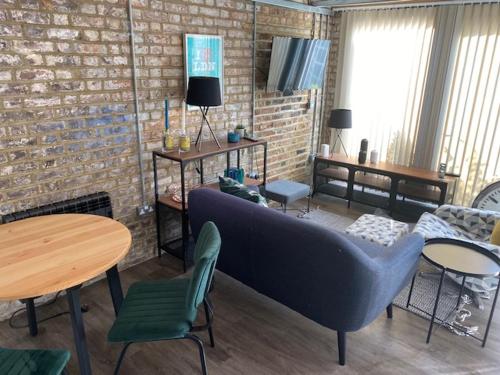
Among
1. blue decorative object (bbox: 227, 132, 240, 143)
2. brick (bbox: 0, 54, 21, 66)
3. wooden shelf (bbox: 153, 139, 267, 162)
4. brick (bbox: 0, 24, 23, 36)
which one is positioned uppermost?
brick (bbox: 0, 24, 23, 36)

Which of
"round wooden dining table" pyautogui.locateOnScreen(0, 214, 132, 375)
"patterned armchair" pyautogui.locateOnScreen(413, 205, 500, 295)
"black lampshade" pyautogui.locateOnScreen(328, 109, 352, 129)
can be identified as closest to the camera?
"round wooden dining table" pyautogui.locateOnScreen(0, 214, 132, 375)

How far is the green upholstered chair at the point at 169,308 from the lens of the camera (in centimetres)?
180

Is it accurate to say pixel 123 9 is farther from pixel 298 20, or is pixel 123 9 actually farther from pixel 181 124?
pixel 298 20

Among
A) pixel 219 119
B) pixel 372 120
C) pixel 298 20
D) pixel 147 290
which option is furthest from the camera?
pixel 372 120

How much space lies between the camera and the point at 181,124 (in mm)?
3490

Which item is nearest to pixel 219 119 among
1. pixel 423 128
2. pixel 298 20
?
pixel 298 20

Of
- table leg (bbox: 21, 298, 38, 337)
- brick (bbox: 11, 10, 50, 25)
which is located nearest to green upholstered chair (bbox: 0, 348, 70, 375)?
table leg (bbox: 21, 298, 38, 337)

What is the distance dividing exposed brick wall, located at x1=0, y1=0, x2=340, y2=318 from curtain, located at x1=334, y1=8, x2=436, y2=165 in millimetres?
1730

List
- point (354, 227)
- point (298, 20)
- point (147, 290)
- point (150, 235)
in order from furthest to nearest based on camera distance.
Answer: point (298, 20) → point (150, 235) → point (354, 227) → point (147, 290)

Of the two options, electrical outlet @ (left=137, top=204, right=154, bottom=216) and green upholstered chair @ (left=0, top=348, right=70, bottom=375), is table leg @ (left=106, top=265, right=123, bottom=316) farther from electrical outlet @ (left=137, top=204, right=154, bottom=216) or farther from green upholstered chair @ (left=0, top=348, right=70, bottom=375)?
electrical outlet @ (left=137, top=204, right=154, bottom=216)

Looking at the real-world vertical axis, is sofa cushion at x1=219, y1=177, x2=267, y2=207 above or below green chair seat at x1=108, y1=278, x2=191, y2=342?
above

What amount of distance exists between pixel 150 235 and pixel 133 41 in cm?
165

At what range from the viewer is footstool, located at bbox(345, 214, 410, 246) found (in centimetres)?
305

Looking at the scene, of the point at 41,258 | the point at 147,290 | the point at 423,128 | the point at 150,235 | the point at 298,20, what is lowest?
the point at 150,235
